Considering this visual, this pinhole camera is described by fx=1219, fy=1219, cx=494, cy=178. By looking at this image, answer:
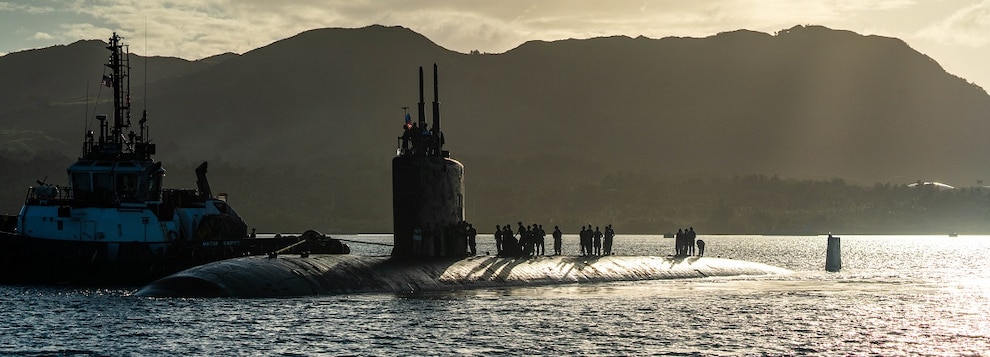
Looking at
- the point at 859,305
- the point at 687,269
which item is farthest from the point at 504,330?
the point at 687,269

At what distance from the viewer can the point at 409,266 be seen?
44250 millimetres

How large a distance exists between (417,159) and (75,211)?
69.5 feet

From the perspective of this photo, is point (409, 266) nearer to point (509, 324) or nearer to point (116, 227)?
point (509, 324)

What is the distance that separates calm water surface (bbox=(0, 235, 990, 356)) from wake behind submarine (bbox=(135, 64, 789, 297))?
582 mm

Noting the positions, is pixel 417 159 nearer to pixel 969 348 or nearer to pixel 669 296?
pixel 669 296

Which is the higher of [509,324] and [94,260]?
[94,260]

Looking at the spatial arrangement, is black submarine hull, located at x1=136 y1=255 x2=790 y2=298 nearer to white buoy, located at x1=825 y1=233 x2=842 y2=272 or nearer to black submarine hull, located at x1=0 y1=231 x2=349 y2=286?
black submarine hull, located at x1=0 y1=231 x2=349 y2=286

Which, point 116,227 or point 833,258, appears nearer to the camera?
point 116,227

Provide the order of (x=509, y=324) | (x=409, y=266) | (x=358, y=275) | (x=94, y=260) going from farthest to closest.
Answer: (x=94, y=260) < (x=409, y=266) < (x=358, y=275) < (x=509, y=324)

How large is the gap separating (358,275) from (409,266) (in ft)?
6.90

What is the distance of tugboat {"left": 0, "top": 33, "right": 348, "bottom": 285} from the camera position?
183ft

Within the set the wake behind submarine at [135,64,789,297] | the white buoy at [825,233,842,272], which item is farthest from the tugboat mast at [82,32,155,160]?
the white buoy at [825,233,842,272]

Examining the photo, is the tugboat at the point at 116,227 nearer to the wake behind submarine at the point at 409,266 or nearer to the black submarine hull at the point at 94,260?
the black submarine hull at the point at 94,260

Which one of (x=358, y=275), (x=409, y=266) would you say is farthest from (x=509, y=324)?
(x=409, y=266)
